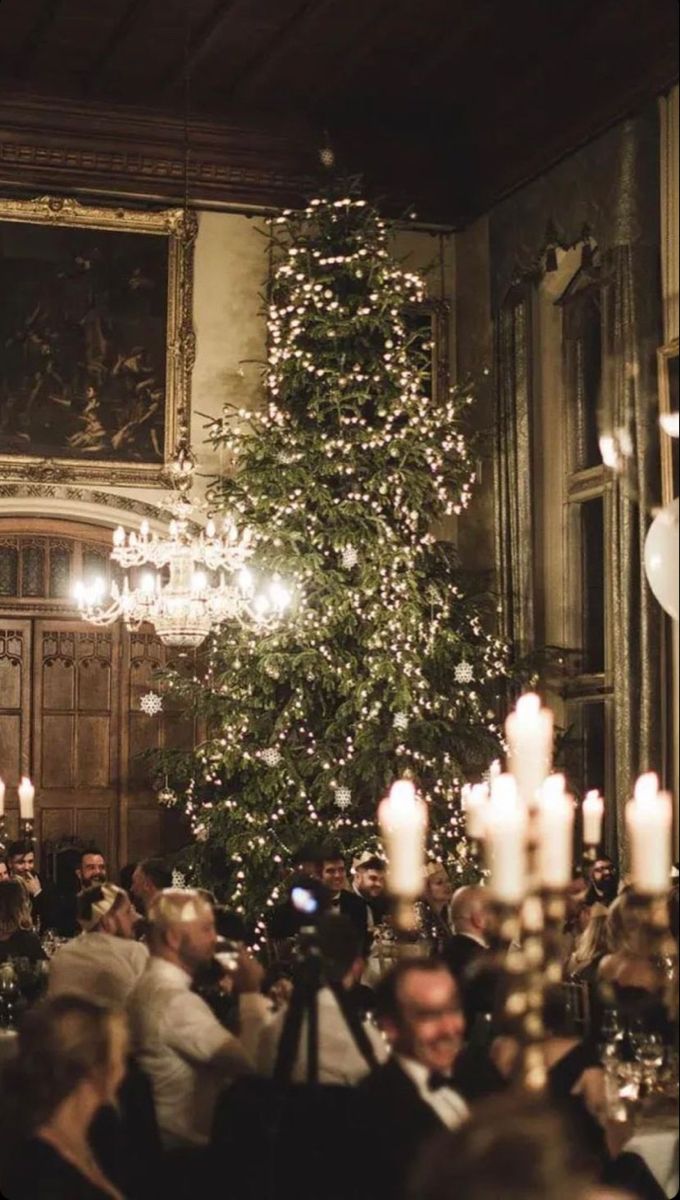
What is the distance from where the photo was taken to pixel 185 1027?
5.86 meters

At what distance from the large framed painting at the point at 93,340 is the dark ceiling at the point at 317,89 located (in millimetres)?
361

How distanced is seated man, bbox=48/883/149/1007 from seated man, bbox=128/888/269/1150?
0.70 m

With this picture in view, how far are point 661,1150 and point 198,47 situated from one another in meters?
9.93

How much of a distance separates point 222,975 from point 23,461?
310 inches

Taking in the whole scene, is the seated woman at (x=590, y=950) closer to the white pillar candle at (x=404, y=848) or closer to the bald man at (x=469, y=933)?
the bald man at (x=469, y=933)

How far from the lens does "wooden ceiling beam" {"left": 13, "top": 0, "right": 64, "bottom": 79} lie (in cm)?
1309

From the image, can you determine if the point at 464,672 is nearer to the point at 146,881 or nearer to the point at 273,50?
the point at 146,881

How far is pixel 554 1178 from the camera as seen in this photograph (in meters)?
2.62

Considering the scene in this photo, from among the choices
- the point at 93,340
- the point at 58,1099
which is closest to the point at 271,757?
the point at 93,340

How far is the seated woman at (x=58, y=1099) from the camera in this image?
14.0ft

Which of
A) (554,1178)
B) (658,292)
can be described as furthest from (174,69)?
(554,1178)

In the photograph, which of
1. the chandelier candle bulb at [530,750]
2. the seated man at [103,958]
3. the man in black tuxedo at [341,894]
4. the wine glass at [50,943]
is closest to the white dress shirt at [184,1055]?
the seated man at [103,958]

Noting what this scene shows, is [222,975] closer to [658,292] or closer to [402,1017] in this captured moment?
[402,1017]

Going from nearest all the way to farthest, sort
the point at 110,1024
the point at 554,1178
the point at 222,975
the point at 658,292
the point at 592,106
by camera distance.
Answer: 1. the point at 554,1178
2. the point at 110,1024
3. the point at 222,975
4. the point at 658,292
5. the point at 592,106
